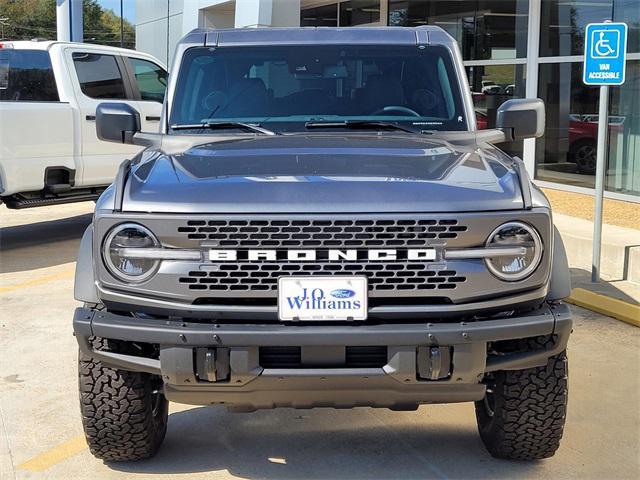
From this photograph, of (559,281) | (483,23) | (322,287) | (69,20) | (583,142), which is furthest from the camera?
(69,20)

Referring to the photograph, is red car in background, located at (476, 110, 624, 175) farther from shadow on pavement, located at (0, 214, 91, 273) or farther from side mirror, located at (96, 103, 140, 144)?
side mirror, located at (96, 103, 140, 144)

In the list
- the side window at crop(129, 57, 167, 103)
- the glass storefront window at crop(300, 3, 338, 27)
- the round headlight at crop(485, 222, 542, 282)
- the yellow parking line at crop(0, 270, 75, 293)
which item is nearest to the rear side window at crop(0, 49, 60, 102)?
the side window at crop(129, 57, 167, 103)

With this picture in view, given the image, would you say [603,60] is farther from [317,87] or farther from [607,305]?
[317,87]

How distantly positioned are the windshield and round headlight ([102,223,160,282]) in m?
1.30

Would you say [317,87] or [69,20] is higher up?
[69,20]

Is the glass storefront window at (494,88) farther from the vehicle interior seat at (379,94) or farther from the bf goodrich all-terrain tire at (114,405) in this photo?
the bf goodrich all-terrain tire at (114,405)

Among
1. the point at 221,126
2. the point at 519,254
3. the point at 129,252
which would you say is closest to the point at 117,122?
the point at 221,126

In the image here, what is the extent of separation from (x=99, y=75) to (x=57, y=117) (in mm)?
988

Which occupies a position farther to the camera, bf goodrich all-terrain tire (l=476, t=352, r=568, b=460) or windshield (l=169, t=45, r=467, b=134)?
windshield (l=169, t=45, r=467, b=134)

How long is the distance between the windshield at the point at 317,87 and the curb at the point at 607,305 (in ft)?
7.52

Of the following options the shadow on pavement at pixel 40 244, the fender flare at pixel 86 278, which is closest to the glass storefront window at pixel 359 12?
the shadow on pavement at pixel 40 244

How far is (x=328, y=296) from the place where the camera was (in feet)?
10.4

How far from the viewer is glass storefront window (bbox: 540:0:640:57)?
453 inches

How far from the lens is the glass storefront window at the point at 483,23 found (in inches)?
554
